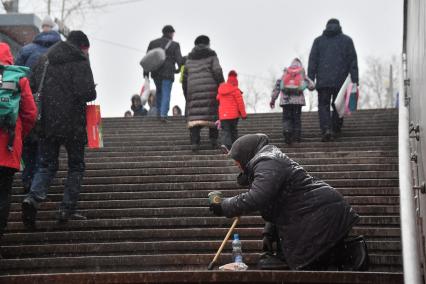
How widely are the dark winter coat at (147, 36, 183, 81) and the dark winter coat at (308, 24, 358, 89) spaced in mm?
3537

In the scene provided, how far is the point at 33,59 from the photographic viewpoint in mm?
9344

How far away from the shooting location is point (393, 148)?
33.7ft

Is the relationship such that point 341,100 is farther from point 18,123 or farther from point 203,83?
point 18,123

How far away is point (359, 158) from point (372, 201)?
1712 mm

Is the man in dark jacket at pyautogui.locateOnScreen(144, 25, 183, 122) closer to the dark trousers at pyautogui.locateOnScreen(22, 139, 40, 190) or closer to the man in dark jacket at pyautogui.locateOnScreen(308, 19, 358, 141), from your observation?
the man in dark jacket at pyautogui.locateOnScreen(308, 19, 358, 141)

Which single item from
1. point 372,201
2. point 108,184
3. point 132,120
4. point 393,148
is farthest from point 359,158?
point 132,120

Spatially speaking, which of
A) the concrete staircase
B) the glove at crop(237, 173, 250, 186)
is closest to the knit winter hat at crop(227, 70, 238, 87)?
the concrete staircase

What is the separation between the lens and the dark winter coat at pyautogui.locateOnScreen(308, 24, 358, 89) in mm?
11461

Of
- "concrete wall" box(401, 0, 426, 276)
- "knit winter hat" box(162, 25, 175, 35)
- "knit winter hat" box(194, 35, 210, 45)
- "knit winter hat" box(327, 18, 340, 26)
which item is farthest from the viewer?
"knit winter hat" box(162, 25, 175, 35)

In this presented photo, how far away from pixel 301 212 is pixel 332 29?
21.1ft

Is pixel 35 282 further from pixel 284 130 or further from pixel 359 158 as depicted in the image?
pixel 284 130

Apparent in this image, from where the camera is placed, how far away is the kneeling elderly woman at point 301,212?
572 centimetres

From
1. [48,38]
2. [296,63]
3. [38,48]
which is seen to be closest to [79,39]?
[48,38]

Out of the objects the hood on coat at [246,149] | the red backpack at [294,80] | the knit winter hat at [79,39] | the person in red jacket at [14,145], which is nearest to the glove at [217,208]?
the hood on coat at [246,149]
